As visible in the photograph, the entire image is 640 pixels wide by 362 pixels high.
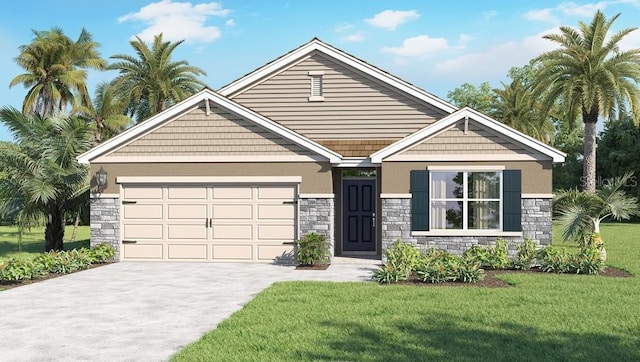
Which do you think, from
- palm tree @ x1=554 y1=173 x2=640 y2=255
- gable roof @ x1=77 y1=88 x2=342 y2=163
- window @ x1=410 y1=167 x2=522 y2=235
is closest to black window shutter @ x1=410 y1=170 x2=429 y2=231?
window @ x1=410 y1=167 x2=522 y2=235

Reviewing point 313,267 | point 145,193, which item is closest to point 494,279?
point 313,267

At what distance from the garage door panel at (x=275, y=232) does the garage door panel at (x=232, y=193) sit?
95 centimetres

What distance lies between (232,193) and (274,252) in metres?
1.95

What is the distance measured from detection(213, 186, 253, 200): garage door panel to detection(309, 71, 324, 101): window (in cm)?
400

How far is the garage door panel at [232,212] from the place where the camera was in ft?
54.5

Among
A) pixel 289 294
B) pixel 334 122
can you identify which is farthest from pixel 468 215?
pixel 289 294

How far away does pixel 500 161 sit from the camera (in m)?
15.9

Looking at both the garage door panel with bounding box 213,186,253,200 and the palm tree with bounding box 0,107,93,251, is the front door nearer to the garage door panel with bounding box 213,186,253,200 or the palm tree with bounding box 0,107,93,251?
the garage door panel with bounding box 213,186,253,200

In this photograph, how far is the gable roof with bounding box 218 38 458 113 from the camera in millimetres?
18411

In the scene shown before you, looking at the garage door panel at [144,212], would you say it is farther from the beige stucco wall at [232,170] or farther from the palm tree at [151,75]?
the palm tree at [151,75]

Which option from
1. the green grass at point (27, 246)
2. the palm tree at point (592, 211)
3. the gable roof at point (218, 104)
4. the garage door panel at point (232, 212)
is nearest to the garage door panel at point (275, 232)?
the garage door panel at point (232, 212)

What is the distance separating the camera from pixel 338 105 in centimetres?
1883

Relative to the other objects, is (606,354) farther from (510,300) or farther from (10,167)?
(10,167)

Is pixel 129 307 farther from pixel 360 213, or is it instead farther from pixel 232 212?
pixel 360 213
